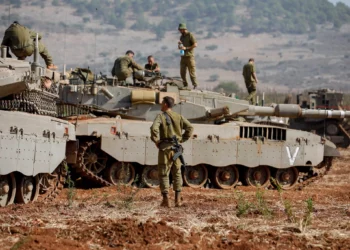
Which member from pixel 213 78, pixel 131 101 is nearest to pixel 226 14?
pixel 213 78

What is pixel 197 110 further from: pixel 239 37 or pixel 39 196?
pixel 239 37

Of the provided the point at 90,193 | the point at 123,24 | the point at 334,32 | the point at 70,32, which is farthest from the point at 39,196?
the point at 334,32

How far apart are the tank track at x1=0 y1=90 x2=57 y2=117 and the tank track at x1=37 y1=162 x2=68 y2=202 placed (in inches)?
44.6

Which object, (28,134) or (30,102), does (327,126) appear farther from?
(28,134)

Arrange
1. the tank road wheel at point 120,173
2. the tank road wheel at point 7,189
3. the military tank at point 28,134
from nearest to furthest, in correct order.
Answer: the military tank at point 28,134 → the tank road wheel at point 7,189 → the tank road wheel at point 120,173

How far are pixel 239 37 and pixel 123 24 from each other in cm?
2261

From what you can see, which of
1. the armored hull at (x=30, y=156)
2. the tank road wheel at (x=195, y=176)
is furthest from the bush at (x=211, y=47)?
the armored hull at (x=30, y=156)

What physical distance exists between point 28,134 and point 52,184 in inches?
85.1

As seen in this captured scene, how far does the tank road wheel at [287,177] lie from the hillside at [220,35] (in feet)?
252

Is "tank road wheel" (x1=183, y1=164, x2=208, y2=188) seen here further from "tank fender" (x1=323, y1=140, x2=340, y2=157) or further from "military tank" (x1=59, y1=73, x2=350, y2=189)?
"tank fender" (x1=323, y1=140, x2=340, y2=157)

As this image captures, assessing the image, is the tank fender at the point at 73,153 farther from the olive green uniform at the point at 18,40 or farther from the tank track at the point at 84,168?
the olive green uniform at the point at 18,40

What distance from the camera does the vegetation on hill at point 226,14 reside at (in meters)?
156

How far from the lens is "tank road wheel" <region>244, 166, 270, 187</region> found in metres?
22.1

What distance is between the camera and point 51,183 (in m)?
17.2
